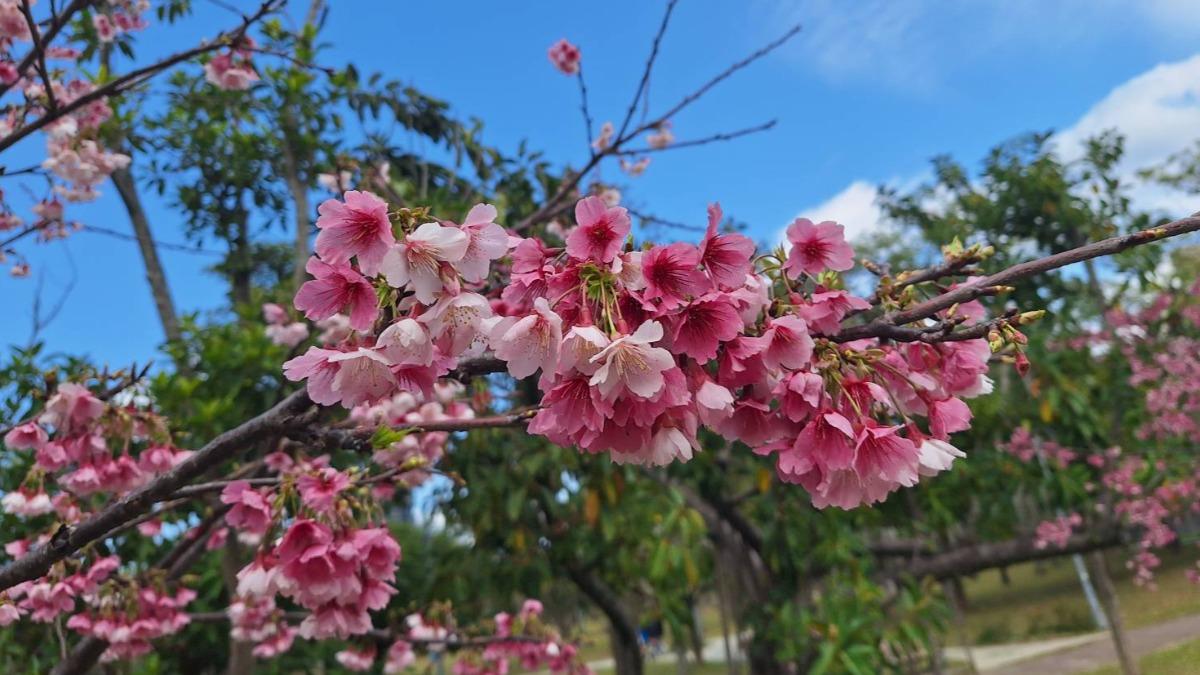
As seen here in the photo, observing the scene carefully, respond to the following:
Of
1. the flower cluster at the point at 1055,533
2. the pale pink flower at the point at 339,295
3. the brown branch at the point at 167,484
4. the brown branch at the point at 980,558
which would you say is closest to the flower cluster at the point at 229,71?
the brown branch at the point at 167,484

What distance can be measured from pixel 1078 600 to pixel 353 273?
13.6 metres

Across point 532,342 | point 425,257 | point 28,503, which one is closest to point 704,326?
point 532,342

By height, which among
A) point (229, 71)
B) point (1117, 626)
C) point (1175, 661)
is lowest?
point (1175, 661)

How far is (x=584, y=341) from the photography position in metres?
0.64

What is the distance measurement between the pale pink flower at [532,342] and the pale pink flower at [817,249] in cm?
31

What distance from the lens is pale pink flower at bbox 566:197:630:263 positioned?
694 mm

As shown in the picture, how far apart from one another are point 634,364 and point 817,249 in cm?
32

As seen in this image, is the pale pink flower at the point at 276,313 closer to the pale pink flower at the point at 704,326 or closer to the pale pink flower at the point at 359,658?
the pale pink flower at the point at 359,658

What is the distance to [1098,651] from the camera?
709 centimetres

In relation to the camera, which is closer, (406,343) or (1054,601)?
(406,343)

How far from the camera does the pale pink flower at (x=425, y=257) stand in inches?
27.4

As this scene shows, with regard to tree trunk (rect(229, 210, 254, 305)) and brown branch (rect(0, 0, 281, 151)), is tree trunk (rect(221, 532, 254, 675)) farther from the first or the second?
A: tree trunk (rect(229, 210, 254, 305))

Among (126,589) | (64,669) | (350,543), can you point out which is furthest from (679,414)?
(64,669)

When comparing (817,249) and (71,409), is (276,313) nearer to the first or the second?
(71,409)
